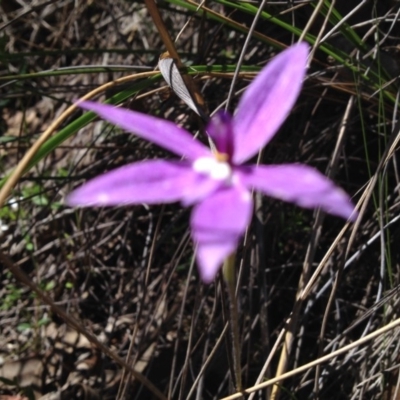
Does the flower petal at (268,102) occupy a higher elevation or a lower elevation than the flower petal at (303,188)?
higher

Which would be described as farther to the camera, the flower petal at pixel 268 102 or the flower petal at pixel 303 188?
the flower petal at pixel 268 102

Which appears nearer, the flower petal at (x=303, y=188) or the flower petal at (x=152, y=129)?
the flower petal at (x=303, y=188)

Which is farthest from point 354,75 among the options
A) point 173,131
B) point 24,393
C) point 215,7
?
point 24,393

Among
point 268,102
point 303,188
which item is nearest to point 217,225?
point 303,188

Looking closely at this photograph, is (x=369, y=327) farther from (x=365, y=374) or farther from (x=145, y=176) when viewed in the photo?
(x=145, y=176)

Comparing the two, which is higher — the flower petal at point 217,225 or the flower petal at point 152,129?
the flower petal at point 152,129

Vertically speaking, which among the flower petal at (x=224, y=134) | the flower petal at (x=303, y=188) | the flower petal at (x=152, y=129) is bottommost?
the flower petal at (x=303, y=188)

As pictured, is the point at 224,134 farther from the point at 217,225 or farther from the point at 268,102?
the point at 217,225
